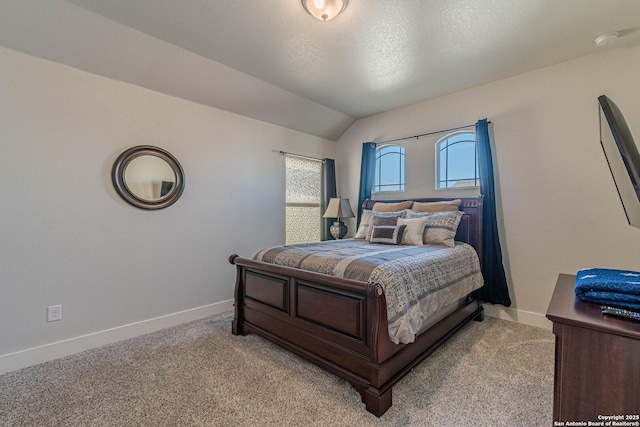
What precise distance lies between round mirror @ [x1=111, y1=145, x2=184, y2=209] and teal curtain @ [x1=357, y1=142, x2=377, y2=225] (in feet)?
8.17

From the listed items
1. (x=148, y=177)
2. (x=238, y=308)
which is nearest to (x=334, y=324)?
(x=238, y=308)

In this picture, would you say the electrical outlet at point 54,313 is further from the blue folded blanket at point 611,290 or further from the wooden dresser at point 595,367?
the blue folded blanket at point 611,290

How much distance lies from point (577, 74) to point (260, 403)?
3.95 meters

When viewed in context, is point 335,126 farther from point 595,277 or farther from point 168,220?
point 595,277

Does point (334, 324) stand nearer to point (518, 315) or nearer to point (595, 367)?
point (595, 367)

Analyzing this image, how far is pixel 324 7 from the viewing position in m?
1.93

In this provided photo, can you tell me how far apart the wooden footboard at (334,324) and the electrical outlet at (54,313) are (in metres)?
1.42

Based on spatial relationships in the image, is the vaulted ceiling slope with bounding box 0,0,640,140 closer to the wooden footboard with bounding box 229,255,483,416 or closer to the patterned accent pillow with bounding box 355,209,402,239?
the patterned accent pillow with bounding box 355,209,402,239

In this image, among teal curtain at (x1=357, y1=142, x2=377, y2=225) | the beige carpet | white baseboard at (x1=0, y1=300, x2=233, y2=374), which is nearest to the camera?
the beige carpet

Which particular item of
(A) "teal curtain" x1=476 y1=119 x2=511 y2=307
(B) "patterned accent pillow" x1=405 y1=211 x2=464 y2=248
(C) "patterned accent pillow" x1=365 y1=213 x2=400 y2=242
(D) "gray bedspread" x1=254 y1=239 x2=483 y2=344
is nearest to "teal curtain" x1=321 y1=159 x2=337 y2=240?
(C) "patterned accent pillow" x1=365 y1=213 x2=400 y2=242

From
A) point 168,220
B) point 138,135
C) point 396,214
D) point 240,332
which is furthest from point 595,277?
point 138,135

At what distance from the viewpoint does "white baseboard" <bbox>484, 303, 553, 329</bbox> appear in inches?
113

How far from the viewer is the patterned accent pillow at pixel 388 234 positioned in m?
2.98

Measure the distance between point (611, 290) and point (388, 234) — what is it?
2066mm
